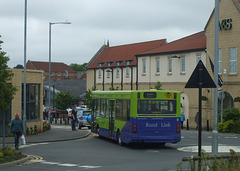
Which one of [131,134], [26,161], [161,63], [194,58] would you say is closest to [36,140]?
[131,134]

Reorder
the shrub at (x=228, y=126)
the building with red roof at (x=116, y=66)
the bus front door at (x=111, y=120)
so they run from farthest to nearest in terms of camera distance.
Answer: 1. the building with red roof at (x=116, y=66)
2. the shrub at (x=228, y=126)
3. the bus front door at (x=111, y=120)

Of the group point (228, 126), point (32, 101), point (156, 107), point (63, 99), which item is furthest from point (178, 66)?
point (156, 107)

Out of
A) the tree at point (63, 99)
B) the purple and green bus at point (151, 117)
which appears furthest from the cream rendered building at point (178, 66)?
the purple and green bus at point (151, 117)

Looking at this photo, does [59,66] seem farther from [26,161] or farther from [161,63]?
[26,161]

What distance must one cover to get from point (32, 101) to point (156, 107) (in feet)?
39.9

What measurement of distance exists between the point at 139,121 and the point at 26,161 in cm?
626

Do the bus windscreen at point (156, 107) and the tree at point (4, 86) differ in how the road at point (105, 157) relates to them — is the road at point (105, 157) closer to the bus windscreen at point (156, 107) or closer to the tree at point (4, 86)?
the bus windscreen at point (156, 107)

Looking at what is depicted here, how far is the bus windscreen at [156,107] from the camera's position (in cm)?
2245

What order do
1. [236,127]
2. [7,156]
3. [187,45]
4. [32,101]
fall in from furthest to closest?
[187,45] → [236,127] → [32,101] → [7,156]

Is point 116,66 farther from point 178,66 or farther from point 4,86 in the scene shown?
point 4,86

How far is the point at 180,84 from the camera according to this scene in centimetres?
5181

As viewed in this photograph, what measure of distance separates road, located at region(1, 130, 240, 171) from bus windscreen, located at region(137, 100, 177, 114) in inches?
70.7

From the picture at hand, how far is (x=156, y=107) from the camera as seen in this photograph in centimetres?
2256

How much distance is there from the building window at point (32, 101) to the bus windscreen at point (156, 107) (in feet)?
37.7
